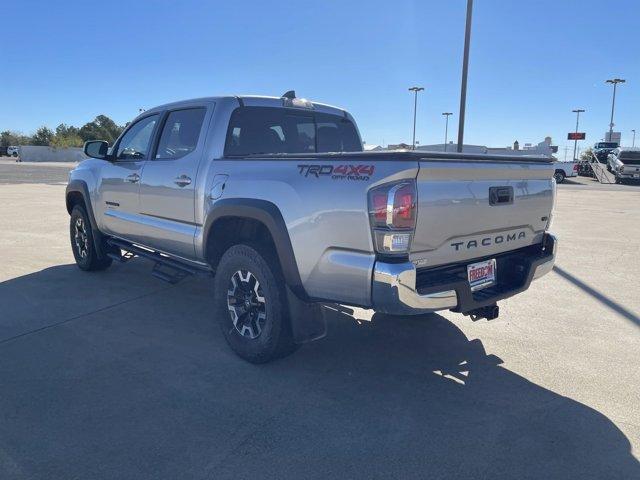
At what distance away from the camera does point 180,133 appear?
4758 millimetres

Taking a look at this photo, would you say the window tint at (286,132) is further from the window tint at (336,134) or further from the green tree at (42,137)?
the green tree at (42,137)

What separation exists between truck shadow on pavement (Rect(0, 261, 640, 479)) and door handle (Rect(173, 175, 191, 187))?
51.2 inches

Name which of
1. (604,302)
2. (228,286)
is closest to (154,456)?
(228,286)

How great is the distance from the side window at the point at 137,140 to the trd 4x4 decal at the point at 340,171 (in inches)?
102

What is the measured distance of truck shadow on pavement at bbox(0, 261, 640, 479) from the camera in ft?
8.61

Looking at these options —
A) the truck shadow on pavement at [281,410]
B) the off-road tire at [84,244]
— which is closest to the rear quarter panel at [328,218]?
the truck shadow on pavement at [281,410]

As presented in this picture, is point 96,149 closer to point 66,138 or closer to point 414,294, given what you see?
point 414,294

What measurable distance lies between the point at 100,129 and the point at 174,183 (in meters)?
107

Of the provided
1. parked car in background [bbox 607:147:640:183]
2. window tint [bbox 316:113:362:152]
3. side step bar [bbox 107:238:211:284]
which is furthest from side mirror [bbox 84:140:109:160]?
parked car in background [bbox 607:147:640:183]

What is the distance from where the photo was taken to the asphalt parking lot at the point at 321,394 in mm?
2650

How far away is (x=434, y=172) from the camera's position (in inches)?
117

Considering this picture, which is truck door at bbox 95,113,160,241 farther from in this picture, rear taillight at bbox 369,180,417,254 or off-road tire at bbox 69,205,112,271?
rear taillight at bbox 369,180,417,254

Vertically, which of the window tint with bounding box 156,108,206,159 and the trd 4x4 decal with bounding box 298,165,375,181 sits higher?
the window tint with bounding box 156,108,206,159

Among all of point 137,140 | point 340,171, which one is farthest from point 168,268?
point 340,171
